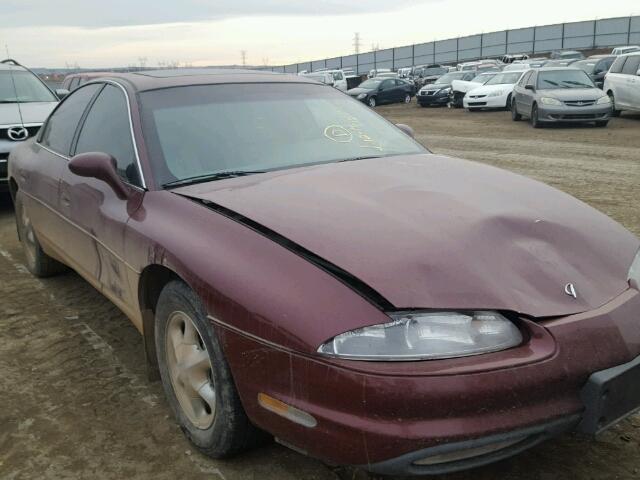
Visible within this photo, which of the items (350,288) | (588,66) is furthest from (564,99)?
(350,288)

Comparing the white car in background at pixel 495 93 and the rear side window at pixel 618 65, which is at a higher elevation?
the rear side window at pixel 618 65

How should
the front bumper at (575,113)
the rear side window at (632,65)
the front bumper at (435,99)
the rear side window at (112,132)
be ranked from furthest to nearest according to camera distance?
the front bumper at (435,99)
the rear side window at (632,65)
the front bumper at (575,113)
the rear side window at (112,132)

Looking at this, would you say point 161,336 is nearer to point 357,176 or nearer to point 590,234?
point 357,176

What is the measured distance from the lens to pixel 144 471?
8.13ft

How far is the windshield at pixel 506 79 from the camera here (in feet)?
68.8

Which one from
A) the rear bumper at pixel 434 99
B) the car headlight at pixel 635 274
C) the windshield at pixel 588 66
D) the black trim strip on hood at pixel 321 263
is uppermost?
the black trim strip on hood at pixel 321 263

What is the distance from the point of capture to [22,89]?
845 centimetres

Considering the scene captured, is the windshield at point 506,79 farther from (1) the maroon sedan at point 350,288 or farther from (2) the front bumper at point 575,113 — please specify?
(1) the maroon sedan at point 350,288

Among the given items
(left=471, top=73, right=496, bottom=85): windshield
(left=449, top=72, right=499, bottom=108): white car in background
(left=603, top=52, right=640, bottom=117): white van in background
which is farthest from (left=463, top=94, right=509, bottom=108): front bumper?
(left=603, top=52, right=640, bottom=117): white van in background

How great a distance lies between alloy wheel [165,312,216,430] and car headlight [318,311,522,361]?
725mm

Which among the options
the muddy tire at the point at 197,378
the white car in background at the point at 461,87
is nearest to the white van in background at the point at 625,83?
the white car in background at the point at 461,87

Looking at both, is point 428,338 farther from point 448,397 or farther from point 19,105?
point 19,105

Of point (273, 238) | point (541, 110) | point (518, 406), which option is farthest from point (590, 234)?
point (541, 110)

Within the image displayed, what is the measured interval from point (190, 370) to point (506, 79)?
2077cm
